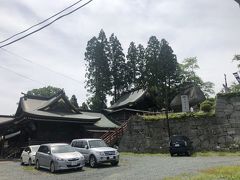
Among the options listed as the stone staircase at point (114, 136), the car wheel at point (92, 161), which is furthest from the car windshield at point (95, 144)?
the stone staircase at point (114, 136)

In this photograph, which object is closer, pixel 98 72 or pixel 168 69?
pixel 168 69

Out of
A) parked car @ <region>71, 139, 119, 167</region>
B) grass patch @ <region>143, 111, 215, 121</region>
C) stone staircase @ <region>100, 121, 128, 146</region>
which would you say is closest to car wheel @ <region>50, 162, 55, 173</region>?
parked car @ <region>71, 139, 119, 167</region>

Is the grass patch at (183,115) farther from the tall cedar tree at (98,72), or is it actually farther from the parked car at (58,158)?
the tall cedar tree at (98,72)

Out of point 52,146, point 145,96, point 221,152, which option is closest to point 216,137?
point 221,152

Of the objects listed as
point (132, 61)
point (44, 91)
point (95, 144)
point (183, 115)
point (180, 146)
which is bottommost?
point (180, 146)

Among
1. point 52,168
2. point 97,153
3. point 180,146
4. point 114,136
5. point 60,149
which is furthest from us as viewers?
point 114,136

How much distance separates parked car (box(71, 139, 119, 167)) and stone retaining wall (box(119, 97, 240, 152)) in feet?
38.5

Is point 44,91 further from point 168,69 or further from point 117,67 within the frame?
point 168,69

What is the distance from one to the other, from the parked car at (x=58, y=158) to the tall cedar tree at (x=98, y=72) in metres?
47.1

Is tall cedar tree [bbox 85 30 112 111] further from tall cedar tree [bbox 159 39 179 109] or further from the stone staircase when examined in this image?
the stone staircase

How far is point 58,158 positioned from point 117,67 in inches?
2042

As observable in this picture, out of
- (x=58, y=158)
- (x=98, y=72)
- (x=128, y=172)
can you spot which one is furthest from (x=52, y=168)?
(x=98, y=72)

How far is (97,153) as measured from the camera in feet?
69.1

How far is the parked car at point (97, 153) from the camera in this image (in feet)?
68.6
